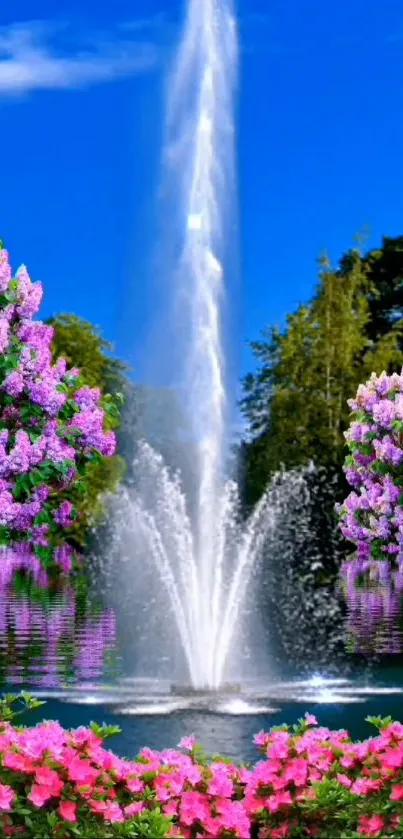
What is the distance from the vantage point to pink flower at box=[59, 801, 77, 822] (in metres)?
6.07

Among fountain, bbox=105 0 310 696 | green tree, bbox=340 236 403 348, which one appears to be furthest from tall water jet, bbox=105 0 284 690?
green tree, bbox=340 236 403 348

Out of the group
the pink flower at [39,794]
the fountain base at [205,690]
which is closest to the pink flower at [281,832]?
the pink flower at [39,794]

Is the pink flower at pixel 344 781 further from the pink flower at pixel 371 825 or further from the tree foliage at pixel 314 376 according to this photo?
the tree foliage at pixel 314 376

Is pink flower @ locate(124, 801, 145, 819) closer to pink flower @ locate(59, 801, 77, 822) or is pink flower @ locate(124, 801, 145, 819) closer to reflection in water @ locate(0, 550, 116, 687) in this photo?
pink flower @ locate(59, 801, 77, 822)

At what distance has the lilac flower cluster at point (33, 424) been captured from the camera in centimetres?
1541

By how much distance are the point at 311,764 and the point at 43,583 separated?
22.1 m

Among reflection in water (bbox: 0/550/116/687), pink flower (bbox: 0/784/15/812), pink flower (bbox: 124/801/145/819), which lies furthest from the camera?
reflection in water (bbox: 0/550/116/687)

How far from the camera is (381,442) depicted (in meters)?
25.6

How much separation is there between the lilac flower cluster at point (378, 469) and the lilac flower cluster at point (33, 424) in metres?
10.3

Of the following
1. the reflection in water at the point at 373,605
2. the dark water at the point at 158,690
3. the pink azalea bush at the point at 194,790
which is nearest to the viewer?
the pink azalea bush at the point at 194,790

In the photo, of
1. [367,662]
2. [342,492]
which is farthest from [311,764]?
[342,492]

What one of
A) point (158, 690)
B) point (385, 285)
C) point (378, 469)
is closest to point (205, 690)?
point (158, 690)

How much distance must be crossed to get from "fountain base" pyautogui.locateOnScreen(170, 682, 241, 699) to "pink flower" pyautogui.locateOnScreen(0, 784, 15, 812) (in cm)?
648

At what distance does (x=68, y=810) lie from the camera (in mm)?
6082
